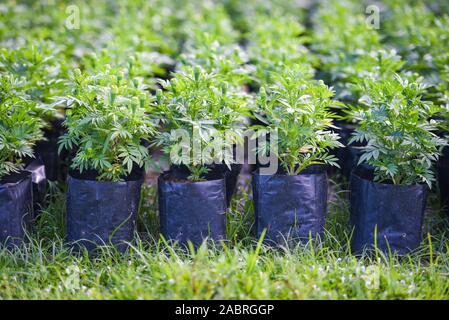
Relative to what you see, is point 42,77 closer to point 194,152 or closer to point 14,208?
point 14,208

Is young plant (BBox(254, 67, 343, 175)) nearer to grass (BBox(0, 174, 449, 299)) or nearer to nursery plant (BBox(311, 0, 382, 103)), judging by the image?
grass (BBox(0, 174, 449, 299))

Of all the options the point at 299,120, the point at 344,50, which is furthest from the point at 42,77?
the point at 344,50

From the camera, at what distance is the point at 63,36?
494cm

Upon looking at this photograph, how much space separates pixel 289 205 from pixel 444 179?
119 centimetres

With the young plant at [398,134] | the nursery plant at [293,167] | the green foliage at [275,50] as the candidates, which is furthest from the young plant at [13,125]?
the young plant at [398,134]

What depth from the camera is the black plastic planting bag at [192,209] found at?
9.89ft

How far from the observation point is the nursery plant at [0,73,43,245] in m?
3.00

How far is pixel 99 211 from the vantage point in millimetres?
3035

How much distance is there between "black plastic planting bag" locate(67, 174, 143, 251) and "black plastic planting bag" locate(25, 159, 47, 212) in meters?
0.49

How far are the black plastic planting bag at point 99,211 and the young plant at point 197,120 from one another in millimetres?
345

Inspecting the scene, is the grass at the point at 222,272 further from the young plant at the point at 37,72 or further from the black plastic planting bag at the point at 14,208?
the young plant at the point at 37,72

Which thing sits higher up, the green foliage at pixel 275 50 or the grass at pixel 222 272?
the green foliage at pixel 275 50
